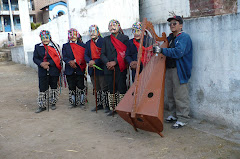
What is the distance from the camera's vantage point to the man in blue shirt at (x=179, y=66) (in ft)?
11.5

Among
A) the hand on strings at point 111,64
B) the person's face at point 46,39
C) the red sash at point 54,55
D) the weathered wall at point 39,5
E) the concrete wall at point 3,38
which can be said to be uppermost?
the weathered wall at point 39,5

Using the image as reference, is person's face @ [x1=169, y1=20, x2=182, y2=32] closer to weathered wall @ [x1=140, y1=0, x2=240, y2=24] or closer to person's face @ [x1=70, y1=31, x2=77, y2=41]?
weathered wall @ [x1=140, y1=0, x2=240, y2=24]

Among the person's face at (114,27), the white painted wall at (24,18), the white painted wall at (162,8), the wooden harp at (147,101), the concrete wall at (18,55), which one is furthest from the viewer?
the concrete wall at (18,55)

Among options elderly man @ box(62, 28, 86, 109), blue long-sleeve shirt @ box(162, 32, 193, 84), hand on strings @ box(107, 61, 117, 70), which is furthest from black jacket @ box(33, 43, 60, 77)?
blue long-sleeve shirt @ box(162, 32, 193, 84)

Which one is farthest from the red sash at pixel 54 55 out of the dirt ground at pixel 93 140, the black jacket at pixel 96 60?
the dirt ground at pixel 93 140

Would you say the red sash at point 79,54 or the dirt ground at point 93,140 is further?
the red sash at point 79,54

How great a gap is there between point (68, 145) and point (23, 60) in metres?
A: 13.4

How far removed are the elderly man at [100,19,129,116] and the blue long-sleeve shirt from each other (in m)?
1.19

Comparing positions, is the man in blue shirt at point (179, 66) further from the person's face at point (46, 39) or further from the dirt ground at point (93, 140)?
the person's face at point (46, 39)

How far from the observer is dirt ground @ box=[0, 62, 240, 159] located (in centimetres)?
309

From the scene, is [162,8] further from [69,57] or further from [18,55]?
[18,55]

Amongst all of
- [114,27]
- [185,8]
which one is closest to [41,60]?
[114,27]

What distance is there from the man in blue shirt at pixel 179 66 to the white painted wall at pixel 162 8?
3936 mm

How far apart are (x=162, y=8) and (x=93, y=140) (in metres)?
6.33
